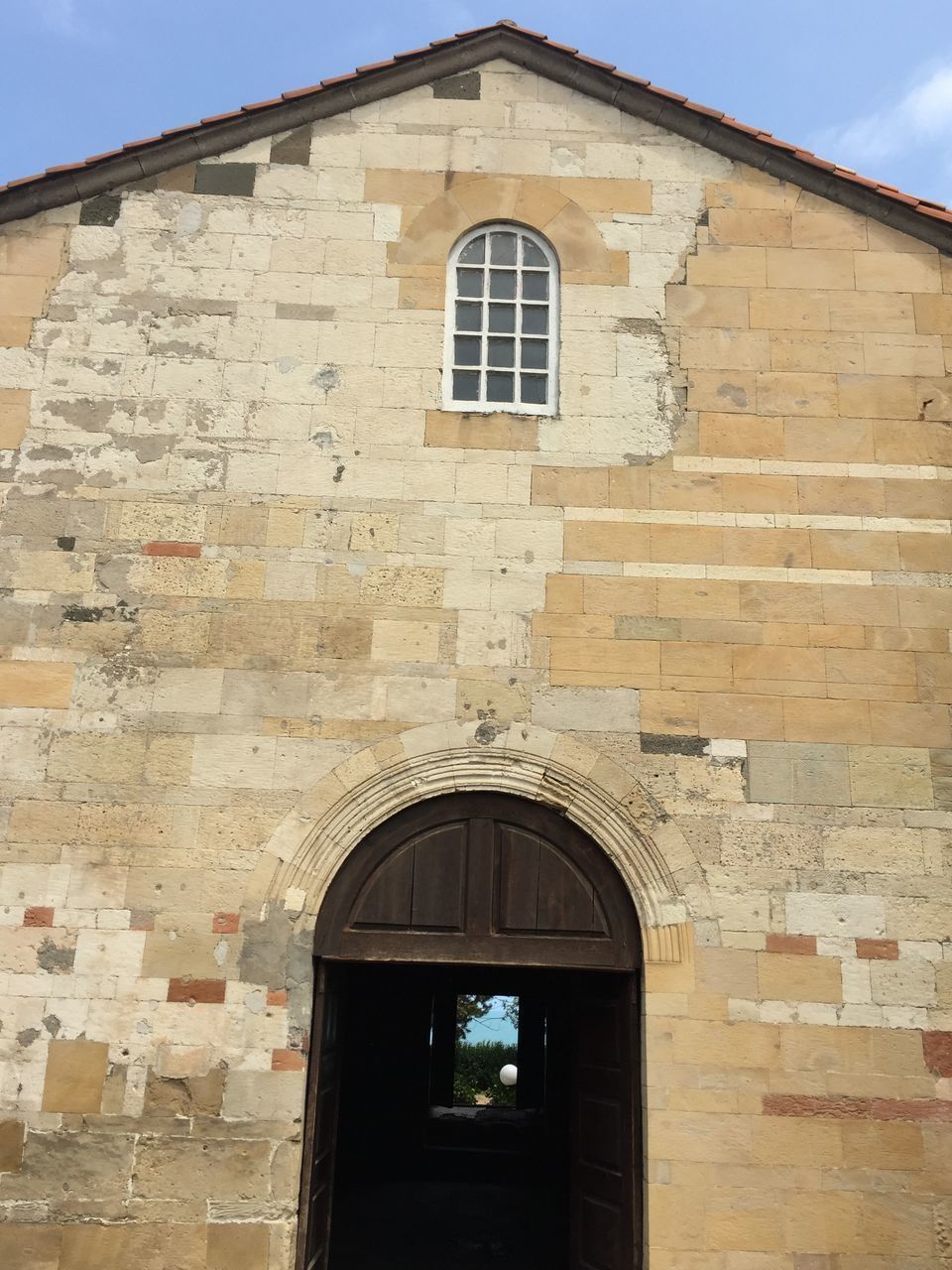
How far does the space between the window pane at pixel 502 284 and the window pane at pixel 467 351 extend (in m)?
0.32

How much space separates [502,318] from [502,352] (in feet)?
0.75

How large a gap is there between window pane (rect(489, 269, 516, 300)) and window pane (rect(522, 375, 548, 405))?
1.81 ft

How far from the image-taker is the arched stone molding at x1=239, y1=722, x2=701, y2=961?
18.9 ft

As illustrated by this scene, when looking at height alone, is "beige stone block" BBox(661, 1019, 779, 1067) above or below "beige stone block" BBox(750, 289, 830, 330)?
below

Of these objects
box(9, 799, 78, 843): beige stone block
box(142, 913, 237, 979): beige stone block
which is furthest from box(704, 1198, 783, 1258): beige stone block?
box(9, 799, 78, 843): beige stone block

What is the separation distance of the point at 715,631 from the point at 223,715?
282 cm

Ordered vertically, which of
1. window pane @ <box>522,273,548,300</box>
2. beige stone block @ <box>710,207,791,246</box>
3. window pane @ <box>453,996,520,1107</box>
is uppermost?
beige stone block @ <box>710,207,791,246</box>

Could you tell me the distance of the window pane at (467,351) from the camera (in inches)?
263

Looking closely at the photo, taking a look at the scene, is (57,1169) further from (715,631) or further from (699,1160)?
(715,631)

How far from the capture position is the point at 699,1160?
17.7ft

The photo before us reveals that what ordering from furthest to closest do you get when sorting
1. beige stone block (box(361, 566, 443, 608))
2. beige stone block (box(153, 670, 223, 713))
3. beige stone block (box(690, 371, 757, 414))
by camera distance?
beige stone block (box(690, 371, 757, 414)), beige stone block (box(361, 566, 443, 608)), beige stone block (box(153, 670, 223, 713))

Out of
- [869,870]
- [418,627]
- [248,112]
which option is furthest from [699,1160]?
[248,112]

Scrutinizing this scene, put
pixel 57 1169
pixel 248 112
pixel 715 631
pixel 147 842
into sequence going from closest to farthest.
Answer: pixel 57 1169 → pixel 147 842 → pixel 715 631 → pixel 248 112

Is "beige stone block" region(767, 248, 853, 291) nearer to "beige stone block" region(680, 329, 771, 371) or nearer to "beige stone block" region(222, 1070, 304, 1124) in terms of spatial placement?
"beige stone block" region(680, 329, 771, 371)
